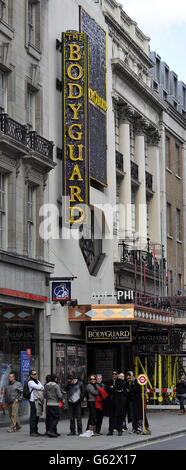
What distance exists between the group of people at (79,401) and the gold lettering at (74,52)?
44.3 ft

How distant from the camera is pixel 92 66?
1679 inches

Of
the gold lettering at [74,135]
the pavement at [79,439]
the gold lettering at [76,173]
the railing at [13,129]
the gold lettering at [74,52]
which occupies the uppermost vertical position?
the gold lettering at [74,52]

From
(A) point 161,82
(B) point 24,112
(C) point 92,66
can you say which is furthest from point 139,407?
(A) point 161,82

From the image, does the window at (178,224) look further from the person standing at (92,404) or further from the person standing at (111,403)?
the person standing at (92,404)

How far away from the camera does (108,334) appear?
4031 cm

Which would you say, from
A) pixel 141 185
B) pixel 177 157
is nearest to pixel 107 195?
pixel 141 185

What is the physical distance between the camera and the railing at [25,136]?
33.6 meters

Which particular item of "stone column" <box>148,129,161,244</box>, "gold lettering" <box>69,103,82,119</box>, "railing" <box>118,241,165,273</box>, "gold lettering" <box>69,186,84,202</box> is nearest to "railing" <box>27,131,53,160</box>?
"gold lettering" <box>69,186,84,202</box>

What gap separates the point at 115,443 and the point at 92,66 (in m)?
20.4

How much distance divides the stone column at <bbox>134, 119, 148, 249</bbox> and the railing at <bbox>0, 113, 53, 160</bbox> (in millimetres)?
15110

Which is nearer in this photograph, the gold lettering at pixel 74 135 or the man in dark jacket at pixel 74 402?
the man in dark jacket at pixel 74 402

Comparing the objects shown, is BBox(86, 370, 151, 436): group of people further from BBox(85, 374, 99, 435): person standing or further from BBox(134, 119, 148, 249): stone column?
BBox(134, 119, 148, 249): stone column

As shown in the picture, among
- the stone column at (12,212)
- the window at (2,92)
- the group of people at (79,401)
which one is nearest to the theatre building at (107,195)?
the stone column at (12,212)
